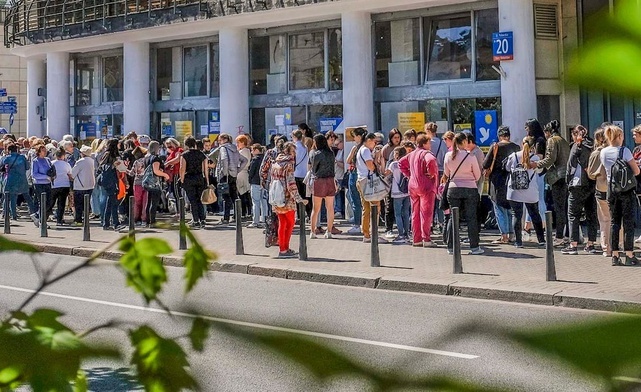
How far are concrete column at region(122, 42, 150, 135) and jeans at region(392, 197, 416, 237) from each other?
1407 centimetres

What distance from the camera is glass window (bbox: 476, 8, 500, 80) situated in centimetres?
1988

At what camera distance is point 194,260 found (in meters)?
0.62

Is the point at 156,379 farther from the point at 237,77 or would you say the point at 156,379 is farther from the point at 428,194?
the point at 237,77

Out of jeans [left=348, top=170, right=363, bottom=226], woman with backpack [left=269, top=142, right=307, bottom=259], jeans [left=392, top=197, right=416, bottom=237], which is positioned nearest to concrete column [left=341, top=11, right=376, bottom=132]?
jeans [left=348, top=170, right=363, bottom=226]

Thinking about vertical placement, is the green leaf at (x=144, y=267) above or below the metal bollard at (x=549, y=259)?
above

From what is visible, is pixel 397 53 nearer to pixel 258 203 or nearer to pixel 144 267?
pixel 258 203

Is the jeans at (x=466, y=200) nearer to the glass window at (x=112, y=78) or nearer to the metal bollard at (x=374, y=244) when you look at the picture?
the metal bollard at (x=374, y=244)

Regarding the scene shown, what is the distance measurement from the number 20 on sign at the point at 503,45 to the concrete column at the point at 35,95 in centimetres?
1869

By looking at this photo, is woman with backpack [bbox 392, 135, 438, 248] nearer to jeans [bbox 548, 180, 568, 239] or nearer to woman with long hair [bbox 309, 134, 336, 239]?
woman with long hair [bbox 309, 134, 336, 239]

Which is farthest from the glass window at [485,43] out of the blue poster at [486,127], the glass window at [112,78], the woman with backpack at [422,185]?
the glass window at [112,78]

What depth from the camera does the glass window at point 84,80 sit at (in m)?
29.5

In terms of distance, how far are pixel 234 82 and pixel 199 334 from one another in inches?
957

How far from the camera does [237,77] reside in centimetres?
2459

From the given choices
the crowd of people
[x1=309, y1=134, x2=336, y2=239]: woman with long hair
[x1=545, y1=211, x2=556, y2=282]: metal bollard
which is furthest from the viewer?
[x1=309, y1=134, x2=336, y2=239]: woman with long hair
